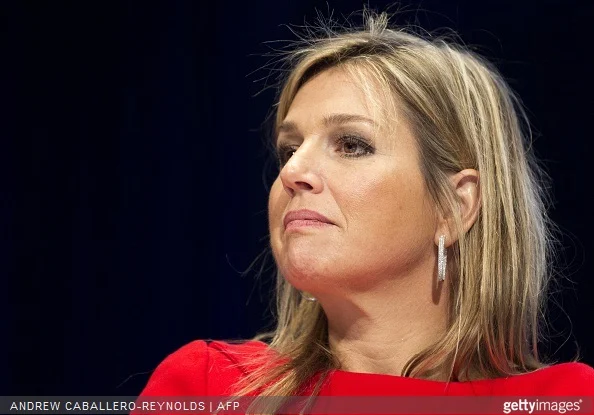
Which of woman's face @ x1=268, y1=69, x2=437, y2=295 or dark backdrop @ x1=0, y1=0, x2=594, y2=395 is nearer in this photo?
woman's face @ x1=268, y1=69, x2=437, y2=295

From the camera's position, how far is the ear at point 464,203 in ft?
5.44

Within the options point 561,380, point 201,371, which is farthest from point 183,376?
point 561,380

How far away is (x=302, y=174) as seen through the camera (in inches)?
62.1

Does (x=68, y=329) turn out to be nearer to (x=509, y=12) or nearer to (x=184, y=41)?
(x=184, y=41)

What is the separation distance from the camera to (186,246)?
232 cm

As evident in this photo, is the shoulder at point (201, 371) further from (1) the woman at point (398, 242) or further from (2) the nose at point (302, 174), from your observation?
(2) the nose at point (302, 174)

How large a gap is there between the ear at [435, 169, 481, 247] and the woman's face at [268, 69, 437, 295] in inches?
1.2

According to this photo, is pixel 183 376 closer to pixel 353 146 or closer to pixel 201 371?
pixel 201 371

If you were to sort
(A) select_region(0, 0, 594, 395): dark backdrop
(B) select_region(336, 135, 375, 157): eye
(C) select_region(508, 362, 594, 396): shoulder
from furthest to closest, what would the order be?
(A) select_region(0, 0, 594, 395): dark backdrop, (B) select_region(336, 135, 375, 157): eye, (C) select_region(508, 362, 594, 396): shoulder

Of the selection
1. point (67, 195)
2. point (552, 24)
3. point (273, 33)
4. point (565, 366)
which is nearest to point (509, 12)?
point (552, 24)

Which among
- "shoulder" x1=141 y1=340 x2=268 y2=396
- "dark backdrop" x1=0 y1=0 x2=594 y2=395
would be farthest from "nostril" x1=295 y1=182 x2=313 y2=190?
"dark backdrop" x1=0 y1=0 x2=594 y2=395

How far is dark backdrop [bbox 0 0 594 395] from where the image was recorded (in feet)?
7.39

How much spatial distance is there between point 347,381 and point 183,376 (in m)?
0.33

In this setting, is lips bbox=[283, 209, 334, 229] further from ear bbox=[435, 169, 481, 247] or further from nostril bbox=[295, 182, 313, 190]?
ear bbox=[435, 169, 481, 247]
